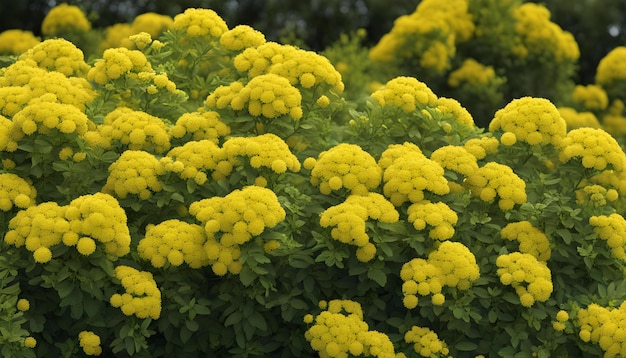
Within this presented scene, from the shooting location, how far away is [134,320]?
457cm

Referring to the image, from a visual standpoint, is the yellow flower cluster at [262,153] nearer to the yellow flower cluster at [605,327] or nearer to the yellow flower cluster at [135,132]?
the yellow flower cluster at [135,132]

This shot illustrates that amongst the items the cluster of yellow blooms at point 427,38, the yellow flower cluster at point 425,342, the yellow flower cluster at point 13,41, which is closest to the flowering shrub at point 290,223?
the yellow flower cluster at point 425,342

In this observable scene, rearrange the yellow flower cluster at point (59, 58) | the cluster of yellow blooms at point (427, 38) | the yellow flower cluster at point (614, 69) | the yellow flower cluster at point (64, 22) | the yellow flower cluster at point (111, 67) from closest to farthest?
the yellow flower cluster at point (111, 67)
the yellow flower cluster at point (59, 58)
the cluster of yellow blooms at point (427, 38)
the yellow flower cluster at point (64, 22)
the yellow flower cluster at point (614, 69)

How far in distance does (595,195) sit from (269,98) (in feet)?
6.13

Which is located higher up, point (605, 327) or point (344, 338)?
point (605, 327)

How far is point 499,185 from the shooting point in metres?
4.98

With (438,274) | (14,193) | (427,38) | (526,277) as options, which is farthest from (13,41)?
(526,277)

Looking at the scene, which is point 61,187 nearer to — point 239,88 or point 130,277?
point 130,277

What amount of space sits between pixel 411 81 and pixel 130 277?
2.08 m

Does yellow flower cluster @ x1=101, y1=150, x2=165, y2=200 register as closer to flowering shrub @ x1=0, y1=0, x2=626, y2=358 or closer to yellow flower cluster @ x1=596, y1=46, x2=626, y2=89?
flowering shrub @ x1=0, y1=0, x2=626, y2=358

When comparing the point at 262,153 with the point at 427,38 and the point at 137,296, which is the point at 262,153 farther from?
the point at 427,38

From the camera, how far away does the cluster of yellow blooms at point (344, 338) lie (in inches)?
178

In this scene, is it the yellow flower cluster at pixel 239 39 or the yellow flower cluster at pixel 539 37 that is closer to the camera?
the yellow flower cluster at pixel 239 39

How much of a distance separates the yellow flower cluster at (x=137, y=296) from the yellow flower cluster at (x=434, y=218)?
1312 millimetres
